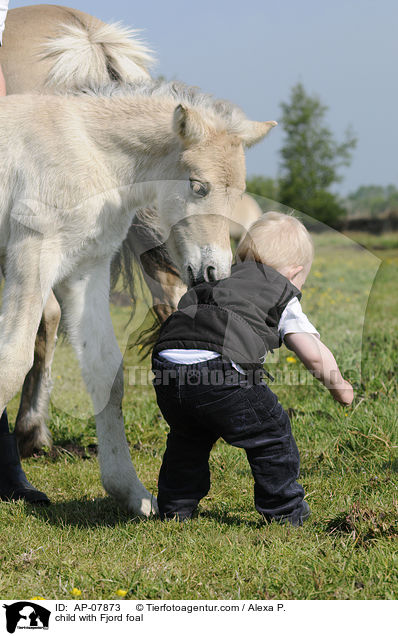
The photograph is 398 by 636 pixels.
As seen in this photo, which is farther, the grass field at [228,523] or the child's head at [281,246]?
the child's head at [281,246]

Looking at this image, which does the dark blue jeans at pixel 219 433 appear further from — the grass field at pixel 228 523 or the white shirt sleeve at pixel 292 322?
the white shirt sleeve at pixel 292 322

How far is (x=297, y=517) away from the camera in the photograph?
294 cm

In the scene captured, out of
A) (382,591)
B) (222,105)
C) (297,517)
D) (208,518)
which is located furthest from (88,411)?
(382,591)

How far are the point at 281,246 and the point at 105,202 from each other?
845mm

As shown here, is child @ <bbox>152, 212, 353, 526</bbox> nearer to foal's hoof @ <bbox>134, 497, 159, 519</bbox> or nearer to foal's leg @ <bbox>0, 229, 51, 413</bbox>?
foal's hoof @ <bbox>134, 497, 159, 519</bbox>

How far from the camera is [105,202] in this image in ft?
10.2

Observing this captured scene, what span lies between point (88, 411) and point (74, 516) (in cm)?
104

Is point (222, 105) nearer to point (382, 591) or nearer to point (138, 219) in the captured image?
point (138, 219)

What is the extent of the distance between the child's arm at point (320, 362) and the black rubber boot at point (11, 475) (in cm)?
159

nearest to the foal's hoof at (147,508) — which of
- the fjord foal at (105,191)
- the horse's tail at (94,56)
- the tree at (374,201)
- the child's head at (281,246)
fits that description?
the fjord foal at (105,191)

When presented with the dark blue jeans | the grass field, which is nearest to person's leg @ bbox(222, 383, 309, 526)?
the dark blue jeans

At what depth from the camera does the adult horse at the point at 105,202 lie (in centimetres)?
298
